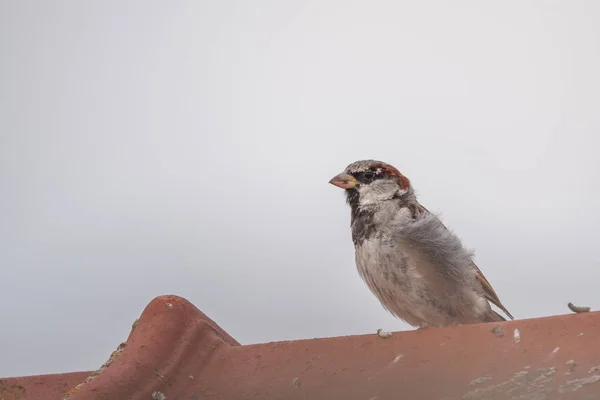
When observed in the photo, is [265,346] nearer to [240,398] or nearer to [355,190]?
[240,398]

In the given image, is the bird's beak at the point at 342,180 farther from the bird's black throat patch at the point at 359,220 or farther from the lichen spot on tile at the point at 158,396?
the lichen spot on tile at the point at 158,396

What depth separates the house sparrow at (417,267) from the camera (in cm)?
321

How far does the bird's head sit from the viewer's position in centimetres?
358

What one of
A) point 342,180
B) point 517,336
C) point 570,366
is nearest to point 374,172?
point 342,180

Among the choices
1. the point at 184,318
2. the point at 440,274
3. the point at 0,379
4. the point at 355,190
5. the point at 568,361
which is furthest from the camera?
the point at 355,190

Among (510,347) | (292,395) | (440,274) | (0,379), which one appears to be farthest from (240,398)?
(440,274)

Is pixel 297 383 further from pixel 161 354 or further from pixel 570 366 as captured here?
pixel 570 366

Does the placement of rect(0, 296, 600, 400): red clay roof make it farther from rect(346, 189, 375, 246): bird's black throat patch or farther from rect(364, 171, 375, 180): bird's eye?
rect(364, 171, 375, 180): bird's eye

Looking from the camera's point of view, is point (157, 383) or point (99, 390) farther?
point (157, 383)

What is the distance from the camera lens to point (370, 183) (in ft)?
12.0

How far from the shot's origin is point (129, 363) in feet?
7.75

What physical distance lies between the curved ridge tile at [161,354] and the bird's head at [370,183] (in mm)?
1120

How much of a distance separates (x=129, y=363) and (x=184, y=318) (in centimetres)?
29

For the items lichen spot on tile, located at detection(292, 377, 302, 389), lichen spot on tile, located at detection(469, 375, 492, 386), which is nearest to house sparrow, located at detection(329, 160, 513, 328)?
lichen spot on tile, located at detection(292, 377, 302, 389)
